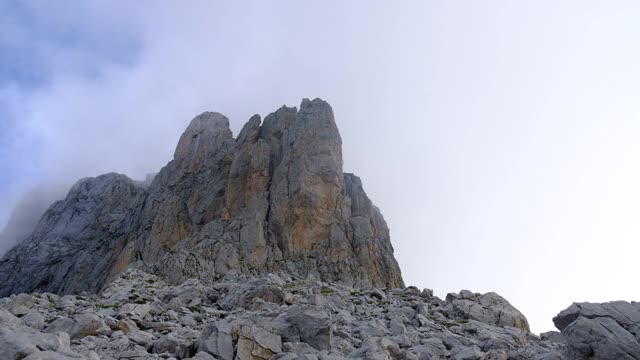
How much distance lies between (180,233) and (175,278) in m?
20.2

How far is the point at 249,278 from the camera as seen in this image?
130ft

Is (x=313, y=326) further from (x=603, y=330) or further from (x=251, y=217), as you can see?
(x=251, y=217)

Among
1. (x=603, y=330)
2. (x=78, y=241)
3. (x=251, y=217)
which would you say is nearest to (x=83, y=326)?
(x=603, y=330)

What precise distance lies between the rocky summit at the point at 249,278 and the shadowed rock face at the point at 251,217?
7.8 inches

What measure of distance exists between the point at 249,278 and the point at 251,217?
1651cm

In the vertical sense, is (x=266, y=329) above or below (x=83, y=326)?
above

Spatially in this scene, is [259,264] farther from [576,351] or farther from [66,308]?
[576,351]

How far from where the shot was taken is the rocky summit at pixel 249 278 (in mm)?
16516

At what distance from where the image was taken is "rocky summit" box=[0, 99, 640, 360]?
54.2 feet

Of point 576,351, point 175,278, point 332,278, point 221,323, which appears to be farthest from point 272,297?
point 332,278

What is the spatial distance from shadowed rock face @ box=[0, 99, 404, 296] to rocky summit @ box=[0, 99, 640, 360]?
0.20 m

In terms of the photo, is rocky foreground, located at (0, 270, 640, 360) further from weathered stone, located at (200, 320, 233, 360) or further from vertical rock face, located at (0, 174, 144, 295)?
vertical rock face, located at (0, 174, 144, 295)

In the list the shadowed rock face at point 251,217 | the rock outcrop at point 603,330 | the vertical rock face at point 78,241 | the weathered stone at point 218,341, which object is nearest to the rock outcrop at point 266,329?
the weathered stone at point 218,341

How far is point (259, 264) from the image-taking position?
1994 inches
